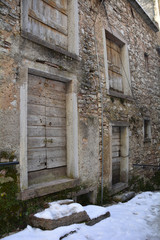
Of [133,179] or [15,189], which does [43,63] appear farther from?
[133,179]

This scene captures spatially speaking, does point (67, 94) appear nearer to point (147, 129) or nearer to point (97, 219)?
point (97, 219)

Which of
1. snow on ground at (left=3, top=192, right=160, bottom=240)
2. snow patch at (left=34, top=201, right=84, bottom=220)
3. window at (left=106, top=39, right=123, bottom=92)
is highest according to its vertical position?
window at (left=106, top=39, right=123, bottom=92)

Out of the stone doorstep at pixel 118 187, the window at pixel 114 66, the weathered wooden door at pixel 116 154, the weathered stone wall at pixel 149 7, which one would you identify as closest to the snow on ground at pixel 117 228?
the stone doorstep at pixel 118 187

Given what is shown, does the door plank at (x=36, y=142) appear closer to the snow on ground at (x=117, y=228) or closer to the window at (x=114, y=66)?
the snow on ground at (x=117, y=228)

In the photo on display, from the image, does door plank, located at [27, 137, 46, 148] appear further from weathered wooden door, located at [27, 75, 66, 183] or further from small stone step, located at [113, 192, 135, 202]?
small stone step, located at [113, 192, 135, 202]

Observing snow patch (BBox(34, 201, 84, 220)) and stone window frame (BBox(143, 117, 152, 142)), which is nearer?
snow patch (BBox(34, 201, 84, 220))

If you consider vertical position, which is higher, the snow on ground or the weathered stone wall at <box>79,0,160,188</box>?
the weathered stone wall at <box>79,0,160,188</box>

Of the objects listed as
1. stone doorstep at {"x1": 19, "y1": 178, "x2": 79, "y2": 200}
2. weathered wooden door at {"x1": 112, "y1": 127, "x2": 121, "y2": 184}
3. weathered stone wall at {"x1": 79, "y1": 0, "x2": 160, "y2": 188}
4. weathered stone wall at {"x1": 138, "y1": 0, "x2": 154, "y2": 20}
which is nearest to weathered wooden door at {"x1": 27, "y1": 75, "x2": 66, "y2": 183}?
stone doorstep at {"x1": 19, "y1": 178, "x2": 79, "y2": 200}

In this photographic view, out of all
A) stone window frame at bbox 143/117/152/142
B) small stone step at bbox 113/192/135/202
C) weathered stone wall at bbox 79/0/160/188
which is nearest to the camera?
weathered stone wall at bbox 79/0/160/188

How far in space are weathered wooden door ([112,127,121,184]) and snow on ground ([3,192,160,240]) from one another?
3.74 feet

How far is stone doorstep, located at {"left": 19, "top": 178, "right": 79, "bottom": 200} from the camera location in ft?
9.56

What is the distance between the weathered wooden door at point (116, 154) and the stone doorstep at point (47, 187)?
6.02 feet

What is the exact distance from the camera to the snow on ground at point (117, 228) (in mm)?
2520

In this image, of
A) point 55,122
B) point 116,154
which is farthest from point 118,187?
point 55,122
